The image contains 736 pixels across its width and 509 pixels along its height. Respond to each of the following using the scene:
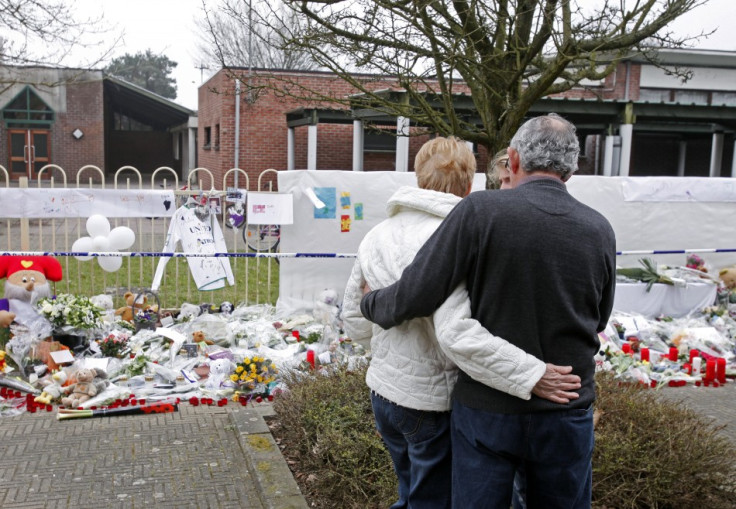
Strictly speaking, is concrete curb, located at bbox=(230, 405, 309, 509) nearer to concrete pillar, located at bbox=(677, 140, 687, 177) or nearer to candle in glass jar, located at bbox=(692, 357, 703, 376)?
candle in glass jar, located at bbox=(692, 357, 703, 376)

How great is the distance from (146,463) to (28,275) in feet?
11.1

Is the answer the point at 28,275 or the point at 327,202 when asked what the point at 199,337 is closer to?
the point at 28,275

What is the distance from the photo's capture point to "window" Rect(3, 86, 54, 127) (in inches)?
1294

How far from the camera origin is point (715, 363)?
22.0 ft

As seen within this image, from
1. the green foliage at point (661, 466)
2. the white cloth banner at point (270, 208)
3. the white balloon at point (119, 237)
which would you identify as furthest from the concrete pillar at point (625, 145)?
the green foliage at point (661, 466)

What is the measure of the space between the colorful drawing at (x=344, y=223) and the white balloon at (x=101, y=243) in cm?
277

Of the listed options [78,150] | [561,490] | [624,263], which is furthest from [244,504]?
[78,150]

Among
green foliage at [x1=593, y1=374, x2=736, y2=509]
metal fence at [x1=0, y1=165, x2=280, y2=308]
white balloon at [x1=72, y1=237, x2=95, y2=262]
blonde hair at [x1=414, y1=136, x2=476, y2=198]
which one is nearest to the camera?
blonde hair at [x1=414, y1=136, x2=476, y2=198]

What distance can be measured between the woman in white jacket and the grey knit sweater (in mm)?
108

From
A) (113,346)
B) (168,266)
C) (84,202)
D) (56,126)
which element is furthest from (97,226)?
(56,126)

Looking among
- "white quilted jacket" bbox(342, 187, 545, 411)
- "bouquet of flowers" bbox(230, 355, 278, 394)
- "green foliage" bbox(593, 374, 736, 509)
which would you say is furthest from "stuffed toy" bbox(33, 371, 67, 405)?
"green foliage" bbox(593, 374, 736, 509)

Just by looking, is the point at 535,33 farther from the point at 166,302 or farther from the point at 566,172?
the point at 166,302

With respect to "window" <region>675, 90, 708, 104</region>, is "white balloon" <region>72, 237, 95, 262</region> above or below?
below

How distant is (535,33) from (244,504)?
3.45m
